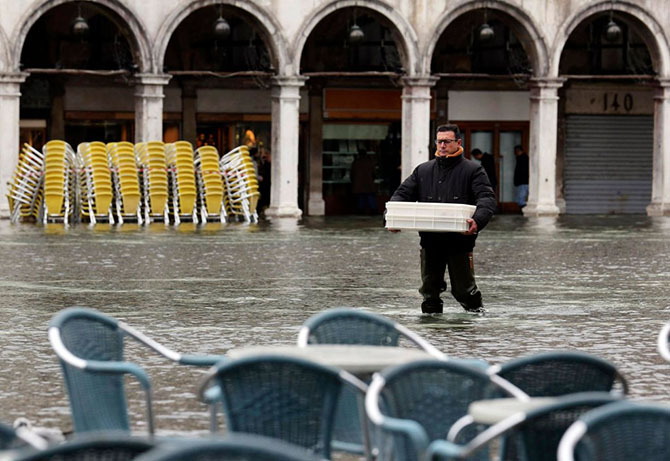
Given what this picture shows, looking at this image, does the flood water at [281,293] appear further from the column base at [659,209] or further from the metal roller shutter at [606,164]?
the metal roller shutter at [606,164]

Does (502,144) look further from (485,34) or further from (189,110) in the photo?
(189,110)

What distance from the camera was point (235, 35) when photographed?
119 feet

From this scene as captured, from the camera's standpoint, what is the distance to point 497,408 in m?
5.26

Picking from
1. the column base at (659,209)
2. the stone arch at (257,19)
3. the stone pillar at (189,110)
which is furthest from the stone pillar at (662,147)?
the stone pillar at (189,110)

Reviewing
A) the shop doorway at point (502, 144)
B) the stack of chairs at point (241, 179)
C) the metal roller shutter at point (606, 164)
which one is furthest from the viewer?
the metal roller shutter at point (606, 164)

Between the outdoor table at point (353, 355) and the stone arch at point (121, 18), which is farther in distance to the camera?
the stone arch at point (121, 18)

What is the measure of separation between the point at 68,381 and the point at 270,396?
43.7 inches

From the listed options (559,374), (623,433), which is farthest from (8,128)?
(623,433)

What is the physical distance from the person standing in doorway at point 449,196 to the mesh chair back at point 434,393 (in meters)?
7.59

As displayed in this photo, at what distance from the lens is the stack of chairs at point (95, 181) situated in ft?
97.6

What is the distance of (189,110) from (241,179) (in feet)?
17.0

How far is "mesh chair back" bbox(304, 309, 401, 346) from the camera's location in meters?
6.83

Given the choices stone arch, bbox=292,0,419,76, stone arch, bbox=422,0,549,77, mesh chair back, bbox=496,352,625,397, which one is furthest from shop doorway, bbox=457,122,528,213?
mesh chair back, bbox=496,352,625,397

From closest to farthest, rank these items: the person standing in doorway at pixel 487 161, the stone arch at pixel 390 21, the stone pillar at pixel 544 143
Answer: the stone arch at pixel 390 21 < the stone pillar at pixel 544 143 < the person standing in doorway at pixel 487 161
